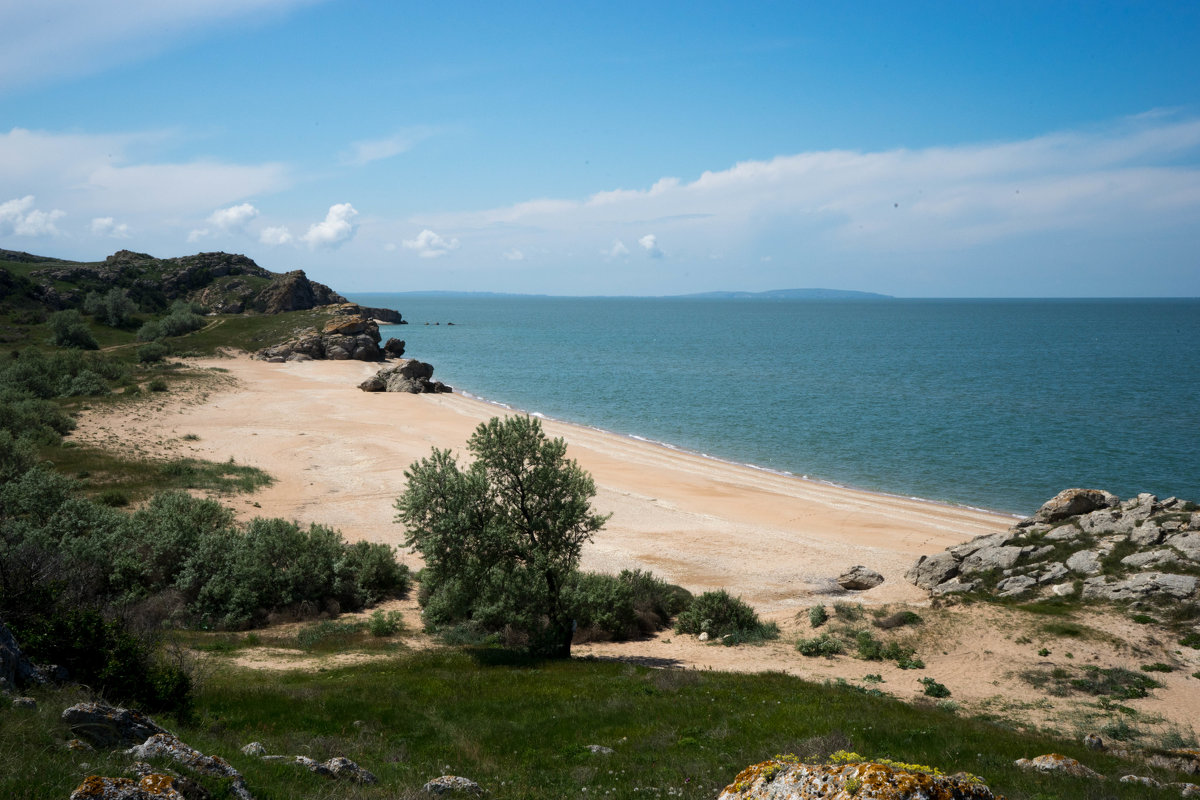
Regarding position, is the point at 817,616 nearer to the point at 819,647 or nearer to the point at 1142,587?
the point at 819,647

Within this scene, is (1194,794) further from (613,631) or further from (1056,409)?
(1056,409)

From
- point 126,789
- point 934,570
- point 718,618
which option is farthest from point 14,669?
point 934,570

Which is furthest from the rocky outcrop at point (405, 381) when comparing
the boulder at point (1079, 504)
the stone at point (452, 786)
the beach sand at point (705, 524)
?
the stone at point (452, 786)

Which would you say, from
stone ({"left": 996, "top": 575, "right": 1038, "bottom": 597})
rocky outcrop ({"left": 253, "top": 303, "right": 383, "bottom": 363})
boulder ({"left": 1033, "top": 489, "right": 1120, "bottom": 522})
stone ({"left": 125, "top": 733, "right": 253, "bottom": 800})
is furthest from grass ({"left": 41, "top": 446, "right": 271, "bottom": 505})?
rocky outcrop ({"left": 253, "top": 303, "right": 383, "bottom": 363})

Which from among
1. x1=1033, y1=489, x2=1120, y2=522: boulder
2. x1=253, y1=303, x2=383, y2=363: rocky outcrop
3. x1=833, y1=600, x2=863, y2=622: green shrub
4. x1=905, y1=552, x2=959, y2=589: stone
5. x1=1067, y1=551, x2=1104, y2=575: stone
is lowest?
x1=833, y1=600, x2=863, y2=622: green shrub

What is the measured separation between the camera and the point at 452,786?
31.0ft

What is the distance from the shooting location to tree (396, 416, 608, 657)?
20.0 metres

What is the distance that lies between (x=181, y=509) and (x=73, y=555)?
718 centimetres

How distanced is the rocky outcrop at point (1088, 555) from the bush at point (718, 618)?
764 centimetres

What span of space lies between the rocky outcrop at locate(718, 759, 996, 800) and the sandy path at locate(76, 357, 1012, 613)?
21.3m

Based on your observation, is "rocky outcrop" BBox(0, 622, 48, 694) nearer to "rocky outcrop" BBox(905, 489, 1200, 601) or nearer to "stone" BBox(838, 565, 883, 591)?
"rocky outcrop" BBox(905, 489, 1200, 601)

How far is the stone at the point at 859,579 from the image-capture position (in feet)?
95.2

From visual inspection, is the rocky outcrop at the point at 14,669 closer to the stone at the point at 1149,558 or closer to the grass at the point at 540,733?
the grass at the point at 540,733

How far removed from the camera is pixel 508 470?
67.9ft
